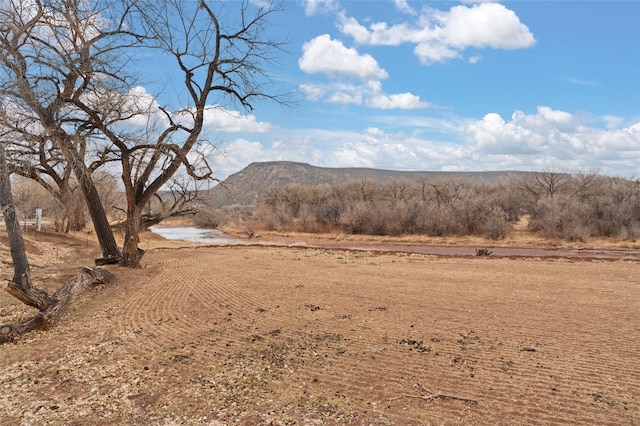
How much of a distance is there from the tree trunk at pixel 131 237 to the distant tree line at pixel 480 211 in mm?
36588

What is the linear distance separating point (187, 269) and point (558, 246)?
33544 millimetres

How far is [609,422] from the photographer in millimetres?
4508

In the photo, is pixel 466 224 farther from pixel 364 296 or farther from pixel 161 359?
pixel 161 359

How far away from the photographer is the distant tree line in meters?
41.0

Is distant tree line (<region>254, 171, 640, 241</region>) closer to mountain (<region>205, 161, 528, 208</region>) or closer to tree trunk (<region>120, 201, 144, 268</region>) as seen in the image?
tree trunk (<region>120, 201, 144, 268</region>)

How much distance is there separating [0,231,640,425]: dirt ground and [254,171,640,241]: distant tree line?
33390 mm

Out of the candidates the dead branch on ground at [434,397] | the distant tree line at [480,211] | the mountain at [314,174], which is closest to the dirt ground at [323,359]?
the dead branch on ground at [434,397]

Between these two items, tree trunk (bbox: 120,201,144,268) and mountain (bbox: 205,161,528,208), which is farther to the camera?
mountain (bbox: 205,161,528,208)

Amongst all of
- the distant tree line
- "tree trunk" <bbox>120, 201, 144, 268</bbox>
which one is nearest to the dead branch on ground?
"tree trunk" <bbox>120, 201, 144, 268</bbox>

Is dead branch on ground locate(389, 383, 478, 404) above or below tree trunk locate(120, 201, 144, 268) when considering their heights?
below

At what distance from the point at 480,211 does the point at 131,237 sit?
3900 centimetres

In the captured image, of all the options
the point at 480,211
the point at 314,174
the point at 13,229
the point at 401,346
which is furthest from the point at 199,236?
the point at 314,174

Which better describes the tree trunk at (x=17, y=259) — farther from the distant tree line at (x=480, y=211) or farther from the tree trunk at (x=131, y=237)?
the distant tree line at (x=480, y=211)

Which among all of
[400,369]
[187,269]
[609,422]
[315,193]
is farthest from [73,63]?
[315,193]
